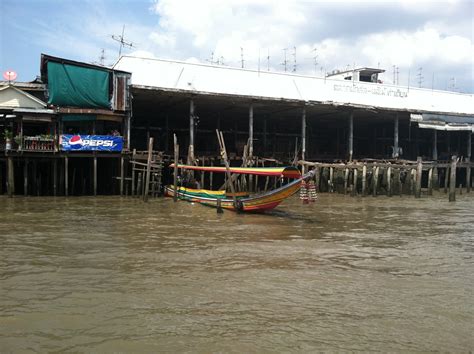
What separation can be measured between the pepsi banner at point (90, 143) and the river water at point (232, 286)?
7785 millimetres

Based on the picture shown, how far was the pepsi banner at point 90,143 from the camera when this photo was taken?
22.1 metres

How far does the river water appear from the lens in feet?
17.9

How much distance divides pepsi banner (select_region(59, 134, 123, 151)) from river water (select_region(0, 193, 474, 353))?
7785mm

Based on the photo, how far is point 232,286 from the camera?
7.59m

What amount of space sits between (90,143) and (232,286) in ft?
55.1

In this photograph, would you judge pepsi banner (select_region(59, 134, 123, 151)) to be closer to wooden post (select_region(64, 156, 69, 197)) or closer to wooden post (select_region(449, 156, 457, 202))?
wooden post (select_region(64, 156, 69, 197))

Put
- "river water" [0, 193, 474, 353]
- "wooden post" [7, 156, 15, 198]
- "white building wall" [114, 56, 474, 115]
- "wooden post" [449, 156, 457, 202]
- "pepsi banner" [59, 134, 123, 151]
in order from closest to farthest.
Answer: "river water" [0, 193, 474, 353]
"wooden post" [7, 156, 15, 198]
"pepsi banner" [59, 134, 123, 151]
"wooden post" [449, 156, 457, 202]
"white building wall" [114, 56, 474, 115]

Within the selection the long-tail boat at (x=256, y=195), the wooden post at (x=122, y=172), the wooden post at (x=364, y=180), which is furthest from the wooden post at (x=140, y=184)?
the wooden post at (x=364, y=180)

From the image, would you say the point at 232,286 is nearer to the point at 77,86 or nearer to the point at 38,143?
the point at 38,143

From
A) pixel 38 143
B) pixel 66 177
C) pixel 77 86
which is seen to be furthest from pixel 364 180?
pixel 38 143

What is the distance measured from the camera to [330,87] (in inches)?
1251

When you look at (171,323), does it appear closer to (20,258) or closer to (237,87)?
(20,258)

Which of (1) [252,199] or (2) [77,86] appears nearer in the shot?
(1) [252,199]

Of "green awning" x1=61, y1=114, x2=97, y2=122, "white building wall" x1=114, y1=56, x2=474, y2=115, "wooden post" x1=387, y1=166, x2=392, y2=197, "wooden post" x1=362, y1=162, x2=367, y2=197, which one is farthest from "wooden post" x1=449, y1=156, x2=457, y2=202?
"green awning" x1=61, y1=114, x2=97, y2=122
